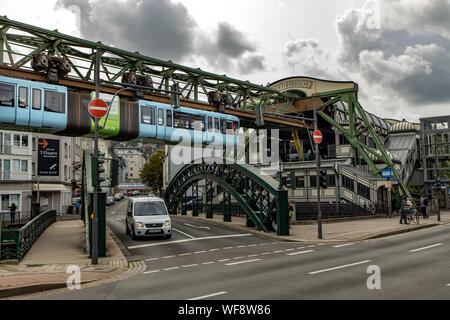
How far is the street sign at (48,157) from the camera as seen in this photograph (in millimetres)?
47781

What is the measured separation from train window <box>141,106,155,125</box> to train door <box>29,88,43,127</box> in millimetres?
6233

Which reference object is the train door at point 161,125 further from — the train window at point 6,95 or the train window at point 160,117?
the train window at point 6,95

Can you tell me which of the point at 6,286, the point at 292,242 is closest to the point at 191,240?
the point at 292,242

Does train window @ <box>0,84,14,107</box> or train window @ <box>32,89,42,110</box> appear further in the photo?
train window @ <box>32,89,42,110</box>

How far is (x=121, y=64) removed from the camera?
106 ft

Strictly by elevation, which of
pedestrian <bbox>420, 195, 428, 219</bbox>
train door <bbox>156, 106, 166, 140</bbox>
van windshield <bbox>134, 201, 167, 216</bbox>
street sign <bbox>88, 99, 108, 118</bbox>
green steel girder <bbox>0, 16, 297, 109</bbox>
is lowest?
pedestrian <bbox>420, 195, 428, 219</bbox>

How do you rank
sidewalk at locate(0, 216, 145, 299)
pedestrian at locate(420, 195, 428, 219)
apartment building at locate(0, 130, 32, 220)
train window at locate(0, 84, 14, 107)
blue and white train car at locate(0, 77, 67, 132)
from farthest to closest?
apartment building at locate(0, 130, 32, 220)
pedestrian at locate(420, 195, 428, 219)
blue and white train car at locate(0, 77, 67, 132)
train window at locate(0, 84, 14, 107)
sidewalk at locate(0, 216, 145, 299)

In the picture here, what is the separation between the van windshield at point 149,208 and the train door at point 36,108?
678cm

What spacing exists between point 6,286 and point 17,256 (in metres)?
4.76

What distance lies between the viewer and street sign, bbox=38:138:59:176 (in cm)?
4778

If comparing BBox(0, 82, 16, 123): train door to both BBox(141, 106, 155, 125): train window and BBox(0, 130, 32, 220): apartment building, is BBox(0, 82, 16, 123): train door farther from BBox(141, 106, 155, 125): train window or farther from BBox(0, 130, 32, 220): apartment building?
BBox(0, 130, 32, 220): apartment building

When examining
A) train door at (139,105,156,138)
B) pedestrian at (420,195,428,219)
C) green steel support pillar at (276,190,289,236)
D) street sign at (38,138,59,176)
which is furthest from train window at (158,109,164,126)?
street sign at (38,138,59,176)

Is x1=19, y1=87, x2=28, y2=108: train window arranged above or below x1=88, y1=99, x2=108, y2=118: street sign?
above
